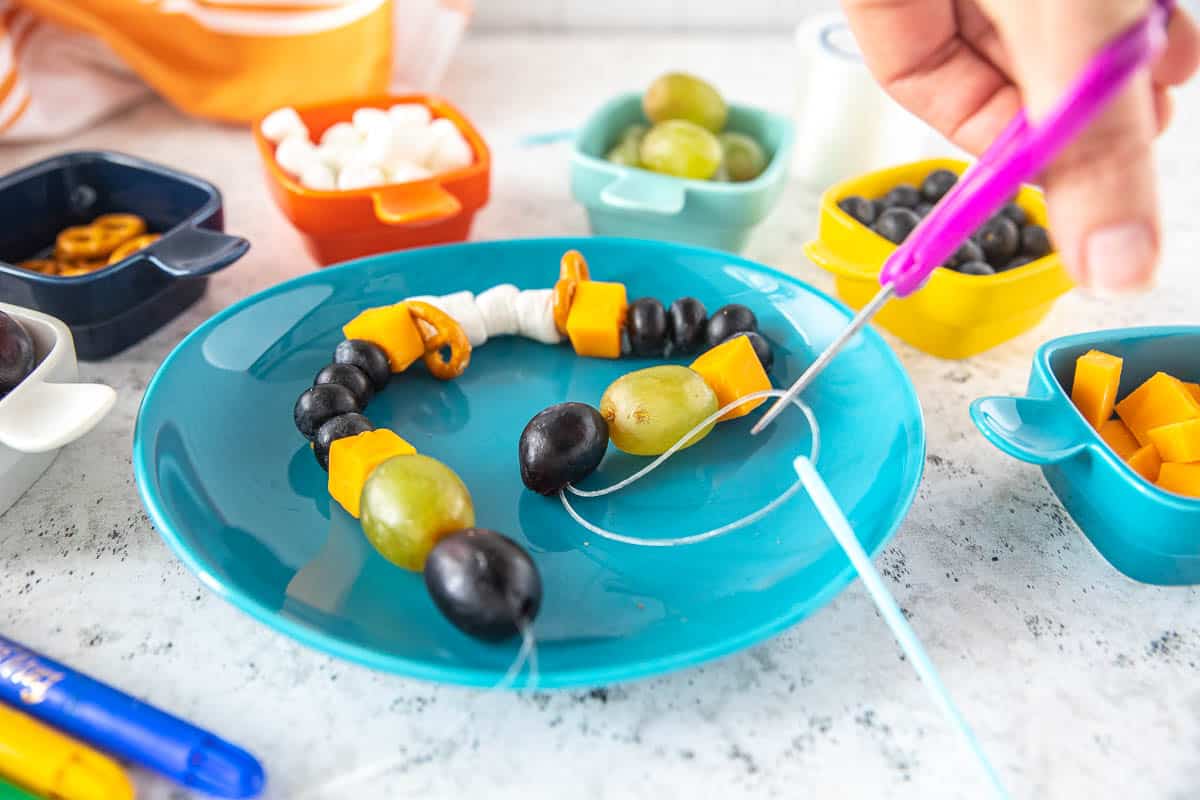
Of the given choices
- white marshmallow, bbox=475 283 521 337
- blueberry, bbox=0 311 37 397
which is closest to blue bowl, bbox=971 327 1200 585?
white marshmallow, bbox=475 283 521 337

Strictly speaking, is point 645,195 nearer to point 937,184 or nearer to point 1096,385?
point 937,184

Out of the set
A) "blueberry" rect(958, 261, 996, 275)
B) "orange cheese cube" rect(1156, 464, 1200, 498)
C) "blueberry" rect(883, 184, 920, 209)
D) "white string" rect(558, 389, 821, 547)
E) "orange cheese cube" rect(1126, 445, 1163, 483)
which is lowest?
"white string" rect(558, 389, 821, 547)

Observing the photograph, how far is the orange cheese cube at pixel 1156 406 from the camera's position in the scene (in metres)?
0.78

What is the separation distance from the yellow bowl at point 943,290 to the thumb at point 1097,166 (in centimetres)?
35

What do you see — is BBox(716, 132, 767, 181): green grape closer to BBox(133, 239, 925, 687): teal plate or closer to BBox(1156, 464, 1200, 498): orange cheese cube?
BBox(133, 239, 925, 687): teal plate

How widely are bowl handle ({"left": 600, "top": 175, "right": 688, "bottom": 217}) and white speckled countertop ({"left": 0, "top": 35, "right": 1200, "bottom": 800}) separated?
1.23 feet

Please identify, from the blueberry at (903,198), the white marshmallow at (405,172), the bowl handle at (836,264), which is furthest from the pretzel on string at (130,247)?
the blueberry at (903,198)

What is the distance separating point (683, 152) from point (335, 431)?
55 centimetres

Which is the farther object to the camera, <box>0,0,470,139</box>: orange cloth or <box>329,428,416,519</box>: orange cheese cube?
<box>0,0,470,139</box>: orange cloth

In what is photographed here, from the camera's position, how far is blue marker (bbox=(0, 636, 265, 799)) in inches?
22.8

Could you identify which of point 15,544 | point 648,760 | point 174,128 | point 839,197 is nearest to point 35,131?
point 174,128

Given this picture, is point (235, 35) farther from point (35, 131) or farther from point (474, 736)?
point (474, 736)

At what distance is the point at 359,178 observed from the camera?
3.47 ft

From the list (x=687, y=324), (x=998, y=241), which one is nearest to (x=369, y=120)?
(x=687, y=324)
